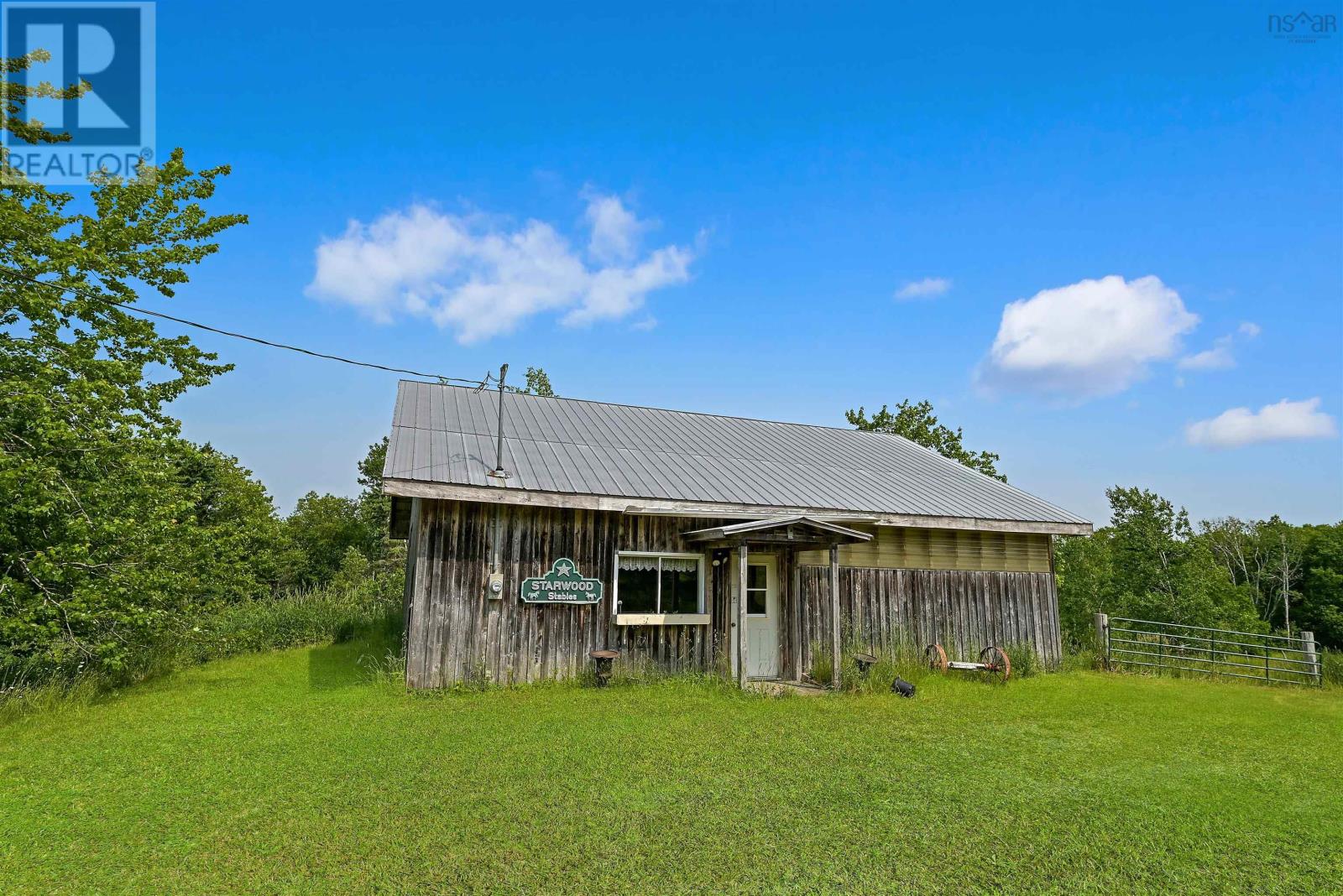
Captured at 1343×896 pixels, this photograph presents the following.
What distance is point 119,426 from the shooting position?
9.25 meters

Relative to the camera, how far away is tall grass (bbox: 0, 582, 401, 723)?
856 cm

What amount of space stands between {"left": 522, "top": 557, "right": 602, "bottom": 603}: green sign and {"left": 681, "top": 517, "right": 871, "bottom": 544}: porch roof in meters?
1.61

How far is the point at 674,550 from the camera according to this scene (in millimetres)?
10703

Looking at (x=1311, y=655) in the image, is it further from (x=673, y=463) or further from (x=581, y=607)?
(x=581, y=607)

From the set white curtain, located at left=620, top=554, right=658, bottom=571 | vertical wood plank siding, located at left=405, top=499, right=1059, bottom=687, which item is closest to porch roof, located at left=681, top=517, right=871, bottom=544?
white curtain, located at left=620, top=554, right=658, bottom=571

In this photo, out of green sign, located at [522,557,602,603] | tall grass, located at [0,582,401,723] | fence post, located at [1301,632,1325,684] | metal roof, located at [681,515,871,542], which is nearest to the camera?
tall grass, located at [0,582,401,723]

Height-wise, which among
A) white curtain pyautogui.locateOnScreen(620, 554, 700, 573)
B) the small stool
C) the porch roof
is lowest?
the small stool

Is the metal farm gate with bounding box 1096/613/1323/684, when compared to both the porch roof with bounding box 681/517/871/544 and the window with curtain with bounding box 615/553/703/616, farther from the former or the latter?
the window with curtain with bounding box 615/553/703/616

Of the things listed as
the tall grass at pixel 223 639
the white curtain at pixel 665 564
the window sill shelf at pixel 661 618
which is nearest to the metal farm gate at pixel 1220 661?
the window sill shelf at pixel 661 618

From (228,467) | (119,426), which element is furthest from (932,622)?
(228,467)

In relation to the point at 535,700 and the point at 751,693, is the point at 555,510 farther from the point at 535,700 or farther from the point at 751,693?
the point at 751,693

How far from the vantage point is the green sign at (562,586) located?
9.82 meters

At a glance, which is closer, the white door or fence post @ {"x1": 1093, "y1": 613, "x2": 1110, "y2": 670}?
the white door

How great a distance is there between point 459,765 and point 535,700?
275cm
